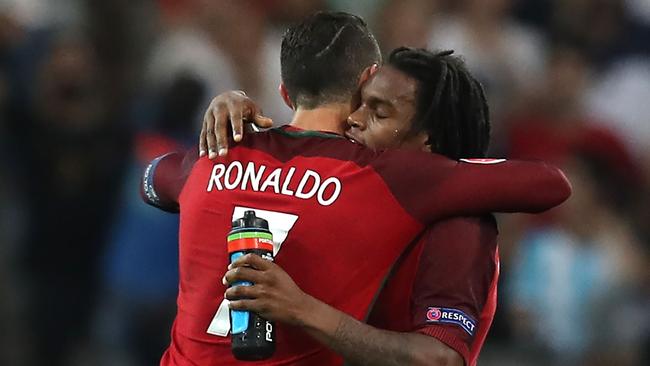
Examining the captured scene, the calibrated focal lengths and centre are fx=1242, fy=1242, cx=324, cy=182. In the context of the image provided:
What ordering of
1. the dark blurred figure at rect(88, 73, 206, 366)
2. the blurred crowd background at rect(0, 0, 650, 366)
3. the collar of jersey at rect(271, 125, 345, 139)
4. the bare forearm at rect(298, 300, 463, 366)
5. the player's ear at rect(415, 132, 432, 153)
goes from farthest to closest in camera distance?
1. the blurred crowd background at rect(0, 0, 650, 366)
2. the dark blurred figure at rect(88, 73, 206, 366)
3. the player's ear at rect(415, 132, 432, 153)
4. the collar of jersey at rect(271, 125, 345, 139)
5. the bare forearm at rect(298, 300, 463, 366)

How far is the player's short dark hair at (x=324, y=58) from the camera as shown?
3.31 m

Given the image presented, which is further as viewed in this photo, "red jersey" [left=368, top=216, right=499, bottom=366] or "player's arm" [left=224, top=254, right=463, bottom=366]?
"red jersey" [left=368, top=216, right=499, bottom=366]

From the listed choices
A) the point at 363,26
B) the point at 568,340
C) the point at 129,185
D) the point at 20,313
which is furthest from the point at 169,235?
the point at 363,26

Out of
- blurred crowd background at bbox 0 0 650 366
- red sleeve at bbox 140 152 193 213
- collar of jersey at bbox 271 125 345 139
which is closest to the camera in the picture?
collar of jersey at bbox 271 125 345 139

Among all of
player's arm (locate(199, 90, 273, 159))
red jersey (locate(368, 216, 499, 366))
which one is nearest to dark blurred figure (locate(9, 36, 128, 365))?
player's arm (locate(199, 90, 273, 159))

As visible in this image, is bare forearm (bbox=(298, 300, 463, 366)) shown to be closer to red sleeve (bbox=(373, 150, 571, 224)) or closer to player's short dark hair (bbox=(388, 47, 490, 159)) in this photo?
red sleeve (bbox=(373, 150, 571, 224))

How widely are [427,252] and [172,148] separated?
3434mm

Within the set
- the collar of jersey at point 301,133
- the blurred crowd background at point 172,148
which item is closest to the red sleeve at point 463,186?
the collar of jersey at point 301,133

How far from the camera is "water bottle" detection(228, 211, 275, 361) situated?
2750 mm

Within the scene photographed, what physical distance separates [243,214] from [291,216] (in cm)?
12

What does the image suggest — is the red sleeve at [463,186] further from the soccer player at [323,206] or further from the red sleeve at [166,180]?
the red sleeve at [166,180]

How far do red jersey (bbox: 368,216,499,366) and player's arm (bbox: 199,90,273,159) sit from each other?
57 centimetres

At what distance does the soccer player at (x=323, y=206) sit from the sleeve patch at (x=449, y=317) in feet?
0.54

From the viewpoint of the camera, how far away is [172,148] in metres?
6.33
